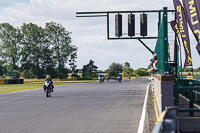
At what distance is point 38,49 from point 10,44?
8317 mm

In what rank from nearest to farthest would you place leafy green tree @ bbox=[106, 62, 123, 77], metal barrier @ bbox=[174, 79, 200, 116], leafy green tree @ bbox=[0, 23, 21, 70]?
metal barrier @ bbox=[174, 79, 200, 116] → leafy green tree @ bbox=[0, 23, 21, 70] → leafy green tree @ bbox=[106, 62, 123, 77]

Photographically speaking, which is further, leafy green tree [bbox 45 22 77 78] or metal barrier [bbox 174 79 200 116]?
leafy green tree [bbox 45 22 77 78]

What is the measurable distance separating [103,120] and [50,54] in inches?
3427

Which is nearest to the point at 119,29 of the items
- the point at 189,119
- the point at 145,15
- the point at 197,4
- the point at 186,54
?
the point at 145,15

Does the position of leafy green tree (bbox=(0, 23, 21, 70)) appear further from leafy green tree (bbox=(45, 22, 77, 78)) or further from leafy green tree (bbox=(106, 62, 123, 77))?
leafy green tree (bbox=(106, 62, 123, 77))

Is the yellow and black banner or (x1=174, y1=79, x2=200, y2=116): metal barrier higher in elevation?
the yellow and black banner

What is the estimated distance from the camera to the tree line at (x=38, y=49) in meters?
89.6

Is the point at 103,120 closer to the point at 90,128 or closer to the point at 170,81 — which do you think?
the point at 90,128

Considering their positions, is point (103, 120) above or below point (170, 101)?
below

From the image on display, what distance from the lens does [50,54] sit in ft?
316

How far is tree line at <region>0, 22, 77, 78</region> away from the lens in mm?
89625

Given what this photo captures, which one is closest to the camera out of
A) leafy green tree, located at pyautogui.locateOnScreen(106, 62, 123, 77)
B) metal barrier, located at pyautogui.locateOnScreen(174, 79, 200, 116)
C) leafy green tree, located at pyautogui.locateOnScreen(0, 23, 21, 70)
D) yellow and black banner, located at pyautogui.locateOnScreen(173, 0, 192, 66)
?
metal barrier, located at pyautogui.locateOnScreen(174, 79, 200, 116)

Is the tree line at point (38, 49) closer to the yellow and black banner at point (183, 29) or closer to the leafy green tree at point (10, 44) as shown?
the leafy green tree at point (10, 44)

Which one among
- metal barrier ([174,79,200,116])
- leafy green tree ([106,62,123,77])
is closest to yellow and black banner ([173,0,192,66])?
metal barrier ([174,79,200,116])
